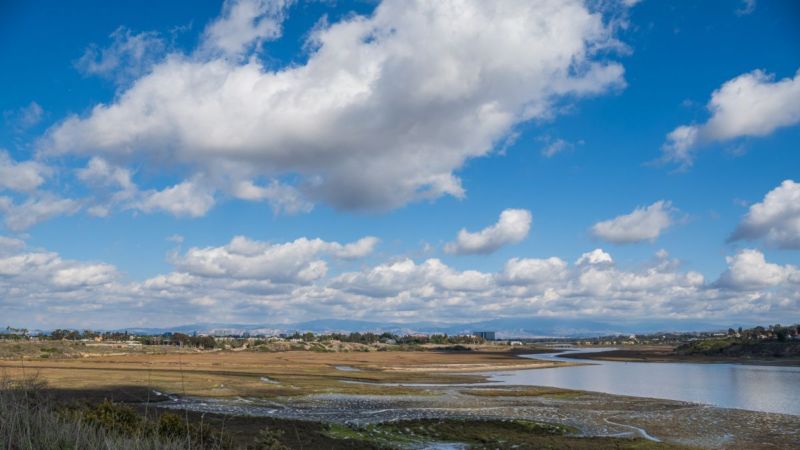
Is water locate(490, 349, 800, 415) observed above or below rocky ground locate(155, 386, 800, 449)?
below

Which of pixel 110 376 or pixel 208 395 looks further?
pixel 110 376

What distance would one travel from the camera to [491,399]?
54250 mm

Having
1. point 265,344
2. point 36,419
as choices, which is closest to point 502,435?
point 36,419

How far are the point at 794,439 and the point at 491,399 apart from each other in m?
25.0

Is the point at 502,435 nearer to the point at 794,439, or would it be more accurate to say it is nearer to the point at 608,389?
the point at 794,439

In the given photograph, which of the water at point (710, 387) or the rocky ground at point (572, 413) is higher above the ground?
the rocky ground at point (572, 413)

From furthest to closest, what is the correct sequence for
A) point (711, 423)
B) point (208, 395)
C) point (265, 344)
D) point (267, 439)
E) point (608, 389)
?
1. point (265, 344)
2. point (608, 389)
3. point (208, 395)
4. point (711, 423)
5. point (267, 439)

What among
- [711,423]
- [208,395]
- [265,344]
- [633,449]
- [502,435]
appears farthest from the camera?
[265,344]

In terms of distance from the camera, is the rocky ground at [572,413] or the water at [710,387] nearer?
the rocky ground at [572,413]

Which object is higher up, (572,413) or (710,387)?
(572,413)

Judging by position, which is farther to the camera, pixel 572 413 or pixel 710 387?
pixel 710 387

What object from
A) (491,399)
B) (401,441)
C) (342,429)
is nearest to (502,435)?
(401,441)

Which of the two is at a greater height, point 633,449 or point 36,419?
point 36,419

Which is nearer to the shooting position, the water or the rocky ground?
the rocky ground
